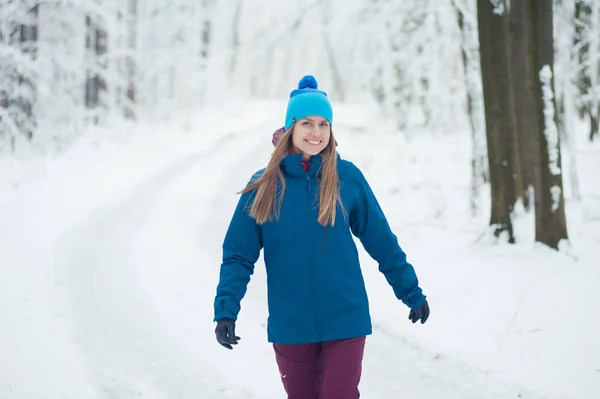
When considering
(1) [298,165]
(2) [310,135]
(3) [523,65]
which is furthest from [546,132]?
(1) [298,165]

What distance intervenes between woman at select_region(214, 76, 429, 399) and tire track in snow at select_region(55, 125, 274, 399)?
6.40 ft

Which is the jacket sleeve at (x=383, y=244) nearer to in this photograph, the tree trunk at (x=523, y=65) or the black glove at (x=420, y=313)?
the black glove at (x=420, y=313)

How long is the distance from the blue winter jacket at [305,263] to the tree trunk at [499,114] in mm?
6433

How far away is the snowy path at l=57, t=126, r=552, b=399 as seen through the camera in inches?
186

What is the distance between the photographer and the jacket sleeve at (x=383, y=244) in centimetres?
300

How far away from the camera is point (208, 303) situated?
22.8ft

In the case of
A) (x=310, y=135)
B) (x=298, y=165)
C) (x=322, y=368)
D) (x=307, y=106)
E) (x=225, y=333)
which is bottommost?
(x=322, y=368)

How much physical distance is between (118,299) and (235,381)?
2.52 metres

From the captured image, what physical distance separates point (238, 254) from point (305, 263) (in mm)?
342

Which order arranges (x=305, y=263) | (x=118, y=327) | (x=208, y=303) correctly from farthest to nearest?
(x=208, y=303), (x=118, y=327), (x=305, y=263)

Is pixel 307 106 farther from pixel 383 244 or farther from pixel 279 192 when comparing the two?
pixel 383 244

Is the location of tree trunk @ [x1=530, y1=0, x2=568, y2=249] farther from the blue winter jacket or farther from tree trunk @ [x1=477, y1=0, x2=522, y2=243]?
the blue winter jacket

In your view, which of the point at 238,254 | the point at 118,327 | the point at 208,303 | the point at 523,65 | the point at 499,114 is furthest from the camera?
the point at 499,114

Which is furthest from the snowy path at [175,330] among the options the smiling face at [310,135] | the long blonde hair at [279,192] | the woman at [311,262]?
the smiling face at [310,135]
